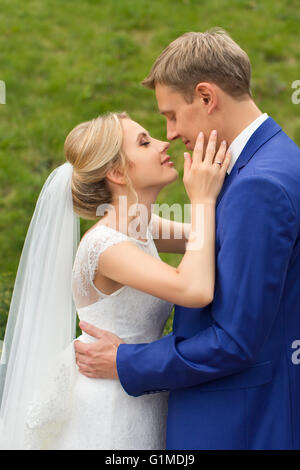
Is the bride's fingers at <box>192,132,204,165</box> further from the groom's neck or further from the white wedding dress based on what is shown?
the white wedding dress

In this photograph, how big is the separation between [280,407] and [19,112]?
220 inches

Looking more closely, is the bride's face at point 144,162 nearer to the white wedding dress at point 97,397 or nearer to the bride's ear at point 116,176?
the bride's ear at point 116,176

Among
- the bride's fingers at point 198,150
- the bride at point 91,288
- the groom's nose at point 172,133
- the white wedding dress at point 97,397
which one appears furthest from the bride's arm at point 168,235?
the bride's fingers at point 198,150

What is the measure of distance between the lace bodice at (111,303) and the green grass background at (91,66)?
3.02 meters

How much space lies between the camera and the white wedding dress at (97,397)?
9.46 feet

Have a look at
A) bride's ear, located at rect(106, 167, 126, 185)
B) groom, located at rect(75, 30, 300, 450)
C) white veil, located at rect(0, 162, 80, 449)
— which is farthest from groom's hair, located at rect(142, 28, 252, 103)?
white veil, located at rect(0, 162, 80, 449)

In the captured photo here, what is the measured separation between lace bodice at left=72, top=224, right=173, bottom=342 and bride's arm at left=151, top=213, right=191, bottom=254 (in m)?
0.45

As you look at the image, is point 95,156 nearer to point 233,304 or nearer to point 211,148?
point 211,148

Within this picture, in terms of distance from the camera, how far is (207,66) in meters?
2.69

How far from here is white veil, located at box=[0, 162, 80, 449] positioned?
308 centimetres

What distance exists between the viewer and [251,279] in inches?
91.1

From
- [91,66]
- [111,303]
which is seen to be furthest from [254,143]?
[91,66]
